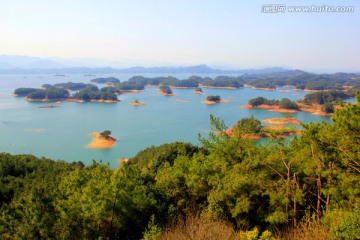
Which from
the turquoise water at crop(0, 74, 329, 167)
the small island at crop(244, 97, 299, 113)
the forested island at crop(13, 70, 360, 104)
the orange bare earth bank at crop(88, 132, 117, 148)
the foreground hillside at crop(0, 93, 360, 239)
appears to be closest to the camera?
the foreground hillside at crop(0, 93, 360, 239)

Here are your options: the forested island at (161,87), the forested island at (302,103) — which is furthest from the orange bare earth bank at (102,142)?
the forested island at (161,87)

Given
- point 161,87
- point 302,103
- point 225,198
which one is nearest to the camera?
point 225,198

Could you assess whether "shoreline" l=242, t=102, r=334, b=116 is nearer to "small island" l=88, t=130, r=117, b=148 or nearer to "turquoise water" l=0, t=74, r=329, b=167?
"turquoise water" l=0, t=74, r=329, b=167

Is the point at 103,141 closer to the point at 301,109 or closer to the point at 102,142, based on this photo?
the point at 102,142

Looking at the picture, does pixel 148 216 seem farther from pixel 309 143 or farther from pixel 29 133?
pixel 29 133

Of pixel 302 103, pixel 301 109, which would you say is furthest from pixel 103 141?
pixel 302 103

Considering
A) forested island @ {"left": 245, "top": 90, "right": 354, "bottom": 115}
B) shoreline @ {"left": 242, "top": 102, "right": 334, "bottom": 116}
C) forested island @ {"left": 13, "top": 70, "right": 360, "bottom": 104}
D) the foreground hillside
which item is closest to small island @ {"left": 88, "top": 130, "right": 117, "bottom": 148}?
the foreground hillside

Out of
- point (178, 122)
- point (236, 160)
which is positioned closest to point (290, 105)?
point (178, 122)
